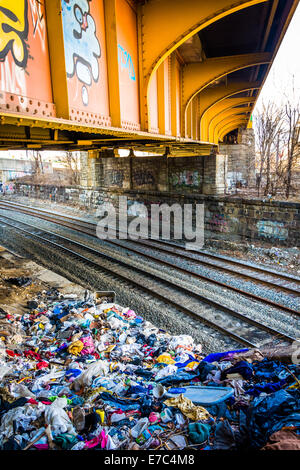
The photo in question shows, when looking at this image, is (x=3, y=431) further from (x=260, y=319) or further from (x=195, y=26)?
(x=195, y=26)

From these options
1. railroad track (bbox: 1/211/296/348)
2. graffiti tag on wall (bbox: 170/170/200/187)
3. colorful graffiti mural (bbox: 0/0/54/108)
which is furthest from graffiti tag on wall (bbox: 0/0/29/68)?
graffiti tag on wall (bbox: 170/170/200/187)

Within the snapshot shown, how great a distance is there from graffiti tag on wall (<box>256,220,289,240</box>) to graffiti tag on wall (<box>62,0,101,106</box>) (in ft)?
31.5

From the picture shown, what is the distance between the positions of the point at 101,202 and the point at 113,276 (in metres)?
10.8

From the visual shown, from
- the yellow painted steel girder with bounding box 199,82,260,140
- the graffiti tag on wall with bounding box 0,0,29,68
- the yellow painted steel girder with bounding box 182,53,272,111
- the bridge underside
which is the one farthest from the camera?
the yellow painted steel girder with bounding box 199,82,260,140

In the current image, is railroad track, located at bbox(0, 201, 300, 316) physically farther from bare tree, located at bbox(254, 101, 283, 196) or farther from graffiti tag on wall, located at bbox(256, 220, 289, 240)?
bare tree, located at bbox(254, 101, 283, 196)

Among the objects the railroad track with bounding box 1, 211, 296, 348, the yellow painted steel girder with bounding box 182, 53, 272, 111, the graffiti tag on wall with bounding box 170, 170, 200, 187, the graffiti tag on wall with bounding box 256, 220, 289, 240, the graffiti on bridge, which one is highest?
the yellow painted steel girder with bounding box 182, 53, 272, 111

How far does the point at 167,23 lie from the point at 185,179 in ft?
35.9

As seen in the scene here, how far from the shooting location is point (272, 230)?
11.4 metres

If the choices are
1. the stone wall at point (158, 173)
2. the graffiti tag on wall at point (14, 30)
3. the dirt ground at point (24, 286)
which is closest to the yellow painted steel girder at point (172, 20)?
the graffiti tag on wall at point (14, 30)

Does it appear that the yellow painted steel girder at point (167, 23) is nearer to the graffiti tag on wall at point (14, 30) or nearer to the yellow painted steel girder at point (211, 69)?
the graffiti tag on wall at point (14, 30)

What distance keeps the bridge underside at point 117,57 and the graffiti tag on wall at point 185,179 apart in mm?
7325


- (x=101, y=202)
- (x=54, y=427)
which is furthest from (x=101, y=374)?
(x=101, y=202)

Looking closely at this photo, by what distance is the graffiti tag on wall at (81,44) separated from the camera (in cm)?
344

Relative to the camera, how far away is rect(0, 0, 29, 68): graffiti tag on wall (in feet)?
9.09
